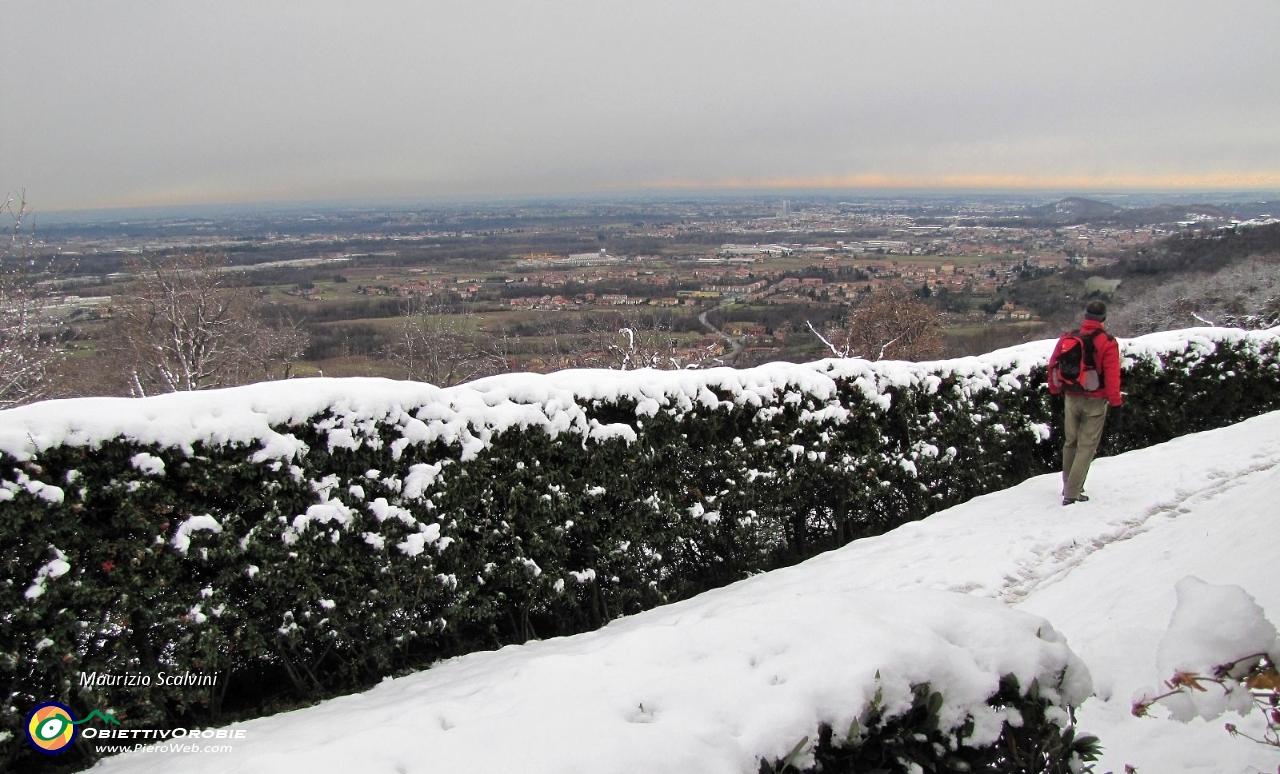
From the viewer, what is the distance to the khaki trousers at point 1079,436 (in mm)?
6660

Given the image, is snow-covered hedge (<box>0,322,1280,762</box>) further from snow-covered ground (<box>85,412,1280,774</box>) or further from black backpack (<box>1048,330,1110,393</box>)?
black backpack (<box>1048,330,1110,393</box>)

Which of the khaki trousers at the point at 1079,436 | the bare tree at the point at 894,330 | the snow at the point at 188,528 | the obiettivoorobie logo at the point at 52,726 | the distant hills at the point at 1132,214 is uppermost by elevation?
the distant hills at the point at 1132,214

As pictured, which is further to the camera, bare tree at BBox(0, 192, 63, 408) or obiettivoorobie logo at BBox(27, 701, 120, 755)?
bare tree at BBox(0, 192, 63, 408)

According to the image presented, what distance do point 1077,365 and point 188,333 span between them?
77.2ft

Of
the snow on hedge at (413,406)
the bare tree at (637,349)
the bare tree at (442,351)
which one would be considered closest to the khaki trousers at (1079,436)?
the snow on hedge at (413,406)

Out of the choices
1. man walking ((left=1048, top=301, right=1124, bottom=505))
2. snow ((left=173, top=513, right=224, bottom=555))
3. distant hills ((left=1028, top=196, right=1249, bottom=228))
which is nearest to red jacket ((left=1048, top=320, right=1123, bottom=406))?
man walking ((left=1048, top=301, right=1124, bottom=505))

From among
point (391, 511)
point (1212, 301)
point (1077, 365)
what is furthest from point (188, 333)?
point (1212, 301)

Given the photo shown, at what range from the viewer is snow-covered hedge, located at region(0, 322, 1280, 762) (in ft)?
11.2

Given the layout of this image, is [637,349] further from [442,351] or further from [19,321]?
[19,321]

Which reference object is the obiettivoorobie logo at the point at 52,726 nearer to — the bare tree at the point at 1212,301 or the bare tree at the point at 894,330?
the bare tree at the point at 894,330

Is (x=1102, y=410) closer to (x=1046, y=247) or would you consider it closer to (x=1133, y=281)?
(x=1133, y=281)

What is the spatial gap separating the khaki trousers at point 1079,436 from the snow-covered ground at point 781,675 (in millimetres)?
1229

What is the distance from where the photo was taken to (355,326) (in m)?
31.9

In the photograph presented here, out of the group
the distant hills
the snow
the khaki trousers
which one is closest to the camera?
the snow
